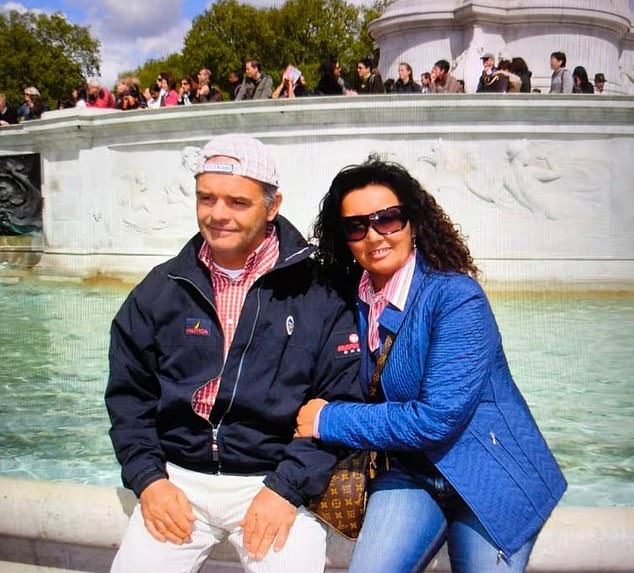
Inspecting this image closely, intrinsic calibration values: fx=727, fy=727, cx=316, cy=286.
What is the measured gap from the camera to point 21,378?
578 centimetres

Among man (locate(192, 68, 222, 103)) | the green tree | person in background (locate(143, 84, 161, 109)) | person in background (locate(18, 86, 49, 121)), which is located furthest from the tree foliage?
man (locate(192, 68, 222, 103))

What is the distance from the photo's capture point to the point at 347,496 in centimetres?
204

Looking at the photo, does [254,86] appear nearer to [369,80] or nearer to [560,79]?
[369,80]

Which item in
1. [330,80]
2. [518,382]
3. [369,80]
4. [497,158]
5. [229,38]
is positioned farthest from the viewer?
[229,38]

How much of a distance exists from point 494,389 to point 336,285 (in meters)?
0.57

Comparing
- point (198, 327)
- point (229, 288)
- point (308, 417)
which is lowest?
point (308, 417)

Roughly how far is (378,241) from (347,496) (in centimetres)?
73

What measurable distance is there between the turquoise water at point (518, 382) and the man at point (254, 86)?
4.06m

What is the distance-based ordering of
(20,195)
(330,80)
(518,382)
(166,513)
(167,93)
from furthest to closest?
(167,93)
(20,195)
(330,80)
(518,382)
(166,513)

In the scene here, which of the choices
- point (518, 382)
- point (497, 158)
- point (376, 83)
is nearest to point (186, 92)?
point (376, 83)

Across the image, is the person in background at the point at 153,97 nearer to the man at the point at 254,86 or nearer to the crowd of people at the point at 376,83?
the crowd of people at the point at 376,83

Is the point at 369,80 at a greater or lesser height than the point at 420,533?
greater

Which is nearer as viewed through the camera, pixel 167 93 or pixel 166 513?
pixel 166 513

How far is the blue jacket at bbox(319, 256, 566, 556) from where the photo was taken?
1915 mm
